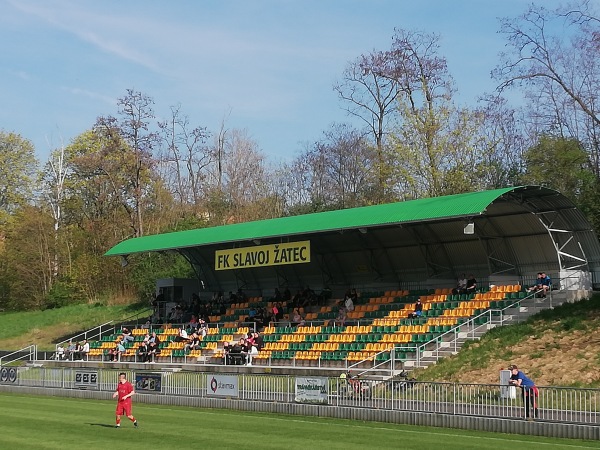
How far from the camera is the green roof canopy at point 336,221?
32531mm

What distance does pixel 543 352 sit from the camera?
2919 centimetres

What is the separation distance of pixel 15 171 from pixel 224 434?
70.7 meters

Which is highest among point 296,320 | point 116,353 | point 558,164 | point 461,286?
point 558,164

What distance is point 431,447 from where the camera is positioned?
1783 cm

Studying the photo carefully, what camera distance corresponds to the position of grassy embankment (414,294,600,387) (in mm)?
27203

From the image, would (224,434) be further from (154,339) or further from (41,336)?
(41,336)

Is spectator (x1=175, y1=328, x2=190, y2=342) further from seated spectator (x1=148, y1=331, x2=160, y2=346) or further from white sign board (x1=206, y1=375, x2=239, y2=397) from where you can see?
white sign board (x1=206, y1=375, x2=239, y2=397)

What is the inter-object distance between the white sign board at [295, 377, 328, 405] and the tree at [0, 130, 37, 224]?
213ft

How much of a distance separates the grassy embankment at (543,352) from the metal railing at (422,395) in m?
5.56

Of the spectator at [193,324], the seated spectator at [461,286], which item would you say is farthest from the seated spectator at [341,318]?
the spectator at [193,324]

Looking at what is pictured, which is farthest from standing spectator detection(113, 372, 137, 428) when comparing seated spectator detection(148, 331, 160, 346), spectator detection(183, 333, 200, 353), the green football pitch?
seated spectator detection(148, 331, 160, 346)

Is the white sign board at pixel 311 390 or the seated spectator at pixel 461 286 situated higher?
the seated spectator at pixel 461 286

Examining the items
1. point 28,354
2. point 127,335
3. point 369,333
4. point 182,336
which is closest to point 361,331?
point 369,333

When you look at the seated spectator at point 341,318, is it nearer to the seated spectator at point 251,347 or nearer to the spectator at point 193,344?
the seated spectator at point 251,347
